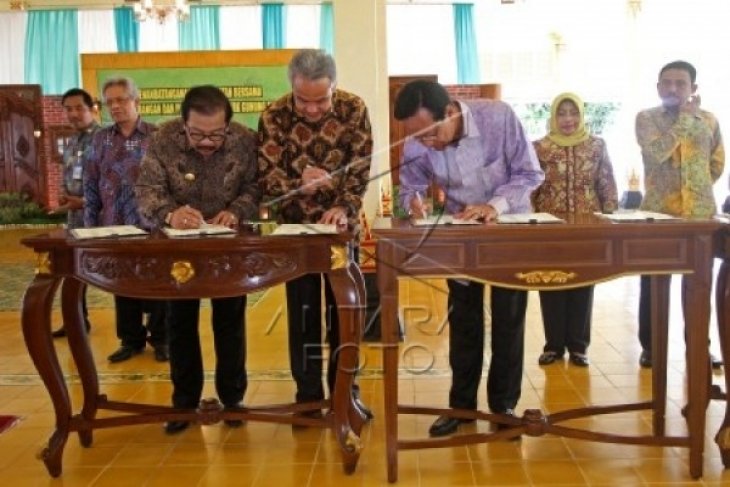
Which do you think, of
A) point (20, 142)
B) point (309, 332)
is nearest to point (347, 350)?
point (309, 332)

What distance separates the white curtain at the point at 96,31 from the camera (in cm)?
1142

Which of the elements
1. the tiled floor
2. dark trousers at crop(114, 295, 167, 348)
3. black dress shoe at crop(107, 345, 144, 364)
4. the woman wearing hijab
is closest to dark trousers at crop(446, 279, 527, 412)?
the tiled floor

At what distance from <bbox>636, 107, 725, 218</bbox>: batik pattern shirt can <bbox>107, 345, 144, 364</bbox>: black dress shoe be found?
270 cm

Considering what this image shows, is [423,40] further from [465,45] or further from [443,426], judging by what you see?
[443,426]

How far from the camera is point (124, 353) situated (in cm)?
402

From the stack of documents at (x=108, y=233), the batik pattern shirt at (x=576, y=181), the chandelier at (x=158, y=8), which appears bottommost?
the stack of documents at (x=108, y=233)

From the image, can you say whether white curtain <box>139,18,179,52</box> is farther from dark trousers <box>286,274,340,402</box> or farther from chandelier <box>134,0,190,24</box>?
dark trousers <box>286,274,340,402</box>

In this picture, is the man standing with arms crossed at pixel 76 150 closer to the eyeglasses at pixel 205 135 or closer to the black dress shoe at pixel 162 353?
the black dress shoe at pixel 162 353

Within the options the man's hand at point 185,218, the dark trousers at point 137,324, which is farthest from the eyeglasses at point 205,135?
the dark trousers at point 137,324

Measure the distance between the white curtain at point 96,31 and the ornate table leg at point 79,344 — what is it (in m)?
9.51

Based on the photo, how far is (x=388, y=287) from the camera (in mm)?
2301

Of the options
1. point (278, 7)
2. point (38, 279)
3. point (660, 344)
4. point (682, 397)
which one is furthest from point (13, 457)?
point (278, 7)

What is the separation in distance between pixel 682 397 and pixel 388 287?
5.11 feet

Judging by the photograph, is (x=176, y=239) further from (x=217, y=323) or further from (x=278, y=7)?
(x=278, y=7)
